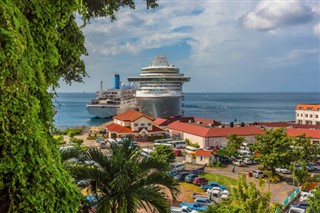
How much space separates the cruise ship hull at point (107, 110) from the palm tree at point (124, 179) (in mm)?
68316

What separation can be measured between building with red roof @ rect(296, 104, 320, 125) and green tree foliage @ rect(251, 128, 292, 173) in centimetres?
2910

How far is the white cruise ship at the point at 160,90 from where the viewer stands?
61281 mm

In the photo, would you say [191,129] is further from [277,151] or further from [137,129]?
[277,151]

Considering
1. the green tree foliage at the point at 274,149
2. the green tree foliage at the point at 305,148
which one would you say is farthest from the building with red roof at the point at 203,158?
the green tree foliage at the point at 305,148

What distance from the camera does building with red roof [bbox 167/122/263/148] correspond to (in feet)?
113

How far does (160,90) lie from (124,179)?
5631 centimetres

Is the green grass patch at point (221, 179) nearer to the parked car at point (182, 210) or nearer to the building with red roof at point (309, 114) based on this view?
the parked car at point (182, 210)

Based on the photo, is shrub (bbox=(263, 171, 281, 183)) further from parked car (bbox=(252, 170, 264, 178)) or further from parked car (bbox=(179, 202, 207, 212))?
parked car (bbox=(179, 202, 207, 212))

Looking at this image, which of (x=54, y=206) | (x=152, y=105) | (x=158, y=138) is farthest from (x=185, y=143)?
(x=54, y=206)

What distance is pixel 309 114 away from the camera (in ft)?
164

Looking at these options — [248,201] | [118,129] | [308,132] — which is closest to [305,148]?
[308,132]

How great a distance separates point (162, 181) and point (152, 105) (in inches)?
2208

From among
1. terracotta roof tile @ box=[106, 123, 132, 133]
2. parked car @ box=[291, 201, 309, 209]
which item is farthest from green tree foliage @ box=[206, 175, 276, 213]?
terracotta roof tile @ box=[106, 123, 132, 133]

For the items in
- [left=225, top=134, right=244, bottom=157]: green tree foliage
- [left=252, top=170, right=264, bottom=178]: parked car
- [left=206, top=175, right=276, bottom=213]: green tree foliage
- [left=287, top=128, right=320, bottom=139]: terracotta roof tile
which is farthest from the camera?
[left=287, top=128, right=320, bottom=139]: terracotta roof tile
